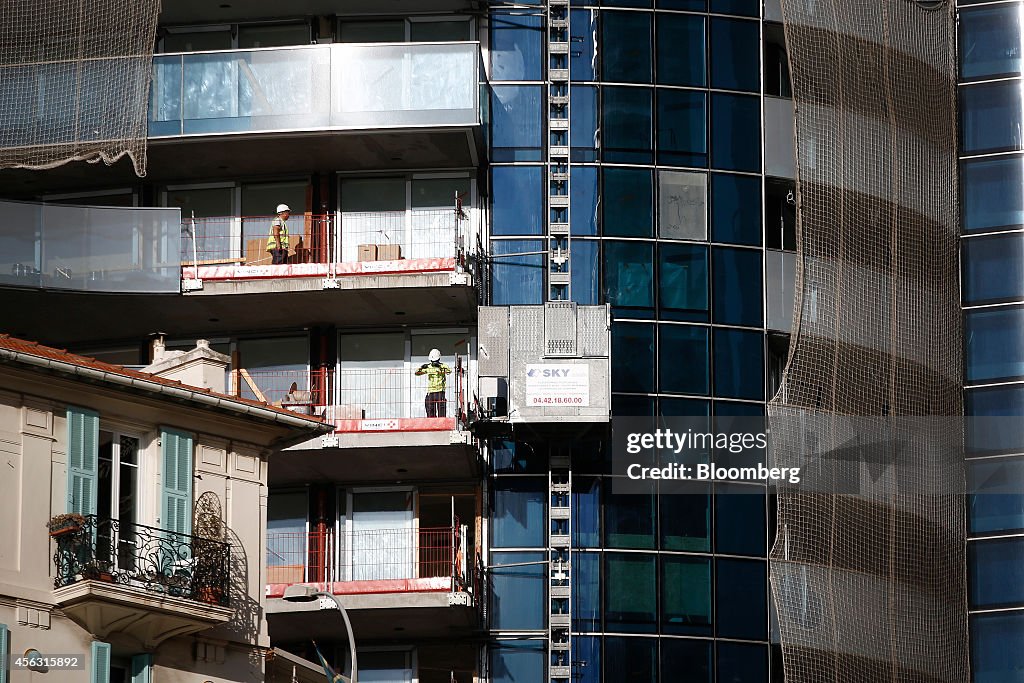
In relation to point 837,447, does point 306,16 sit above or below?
above

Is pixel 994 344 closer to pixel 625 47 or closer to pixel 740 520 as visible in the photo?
pixel 740 520

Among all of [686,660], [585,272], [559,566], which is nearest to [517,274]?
[585,272]

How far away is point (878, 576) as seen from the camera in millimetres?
47531

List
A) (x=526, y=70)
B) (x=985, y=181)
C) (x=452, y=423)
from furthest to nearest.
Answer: (x=985, y=181)
(x=526, y=70)
(x=452, y=423)

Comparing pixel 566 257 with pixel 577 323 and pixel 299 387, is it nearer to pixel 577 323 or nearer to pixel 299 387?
pixel 577 323

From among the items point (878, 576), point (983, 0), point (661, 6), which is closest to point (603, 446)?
point (878, 576)

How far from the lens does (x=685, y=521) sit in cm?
4772

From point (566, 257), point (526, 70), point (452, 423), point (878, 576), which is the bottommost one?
point (878, 576)

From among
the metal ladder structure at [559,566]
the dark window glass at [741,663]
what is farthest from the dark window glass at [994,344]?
the metal ladder structure at [559,566]

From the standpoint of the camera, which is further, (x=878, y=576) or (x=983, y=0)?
(x=983, y=0)

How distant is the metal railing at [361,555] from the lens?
46.9 meters

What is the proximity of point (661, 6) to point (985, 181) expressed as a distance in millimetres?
9037

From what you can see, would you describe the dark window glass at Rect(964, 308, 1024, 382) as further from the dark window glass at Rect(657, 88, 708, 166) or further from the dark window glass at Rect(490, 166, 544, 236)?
the dark window glass at Rect(490, 166, 544, 236)

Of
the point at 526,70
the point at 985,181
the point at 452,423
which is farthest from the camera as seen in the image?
the point at 985,181
